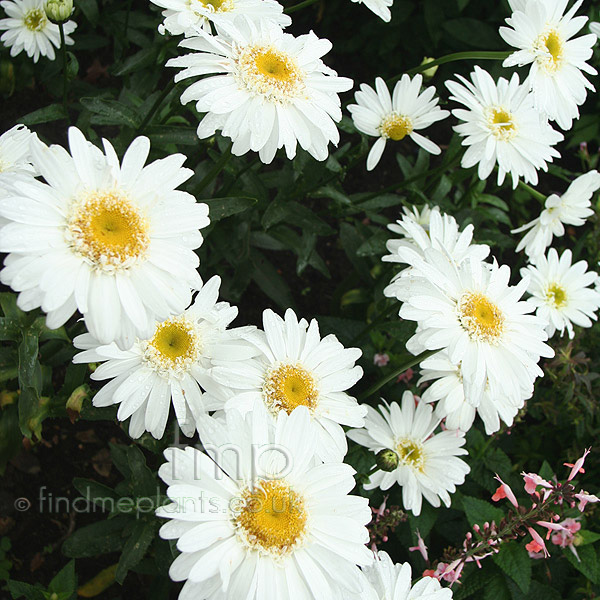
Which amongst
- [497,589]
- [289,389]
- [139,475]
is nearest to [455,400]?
[289,389]

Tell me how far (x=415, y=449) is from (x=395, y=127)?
1.15m

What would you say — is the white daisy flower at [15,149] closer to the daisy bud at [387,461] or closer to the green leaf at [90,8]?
the daisy bud at [387,461]

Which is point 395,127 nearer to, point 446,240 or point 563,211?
point 446,240

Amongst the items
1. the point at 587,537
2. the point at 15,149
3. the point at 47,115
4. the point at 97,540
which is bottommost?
the point at 587,537

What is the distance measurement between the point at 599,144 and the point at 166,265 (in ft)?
11.2

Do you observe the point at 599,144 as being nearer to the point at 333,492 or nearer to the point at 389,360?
the point at 389,360

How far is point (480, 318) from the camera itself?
5.73 feet

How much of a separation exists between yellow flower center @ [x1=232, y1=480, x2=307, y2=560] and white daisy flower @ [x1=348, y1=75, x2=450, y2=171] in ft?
4.61

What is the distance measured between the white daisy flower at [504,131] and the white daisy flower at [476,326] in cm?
64

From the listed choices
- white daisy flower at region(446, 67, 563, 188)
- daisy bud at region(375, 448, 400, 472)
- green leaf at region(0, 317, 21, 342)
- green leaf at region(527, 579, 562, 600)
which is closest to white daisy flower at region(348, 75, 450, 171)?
white daisy flower at region(446, 67, 563, 188)

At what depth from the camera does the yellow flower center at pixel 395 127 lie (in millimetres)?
2459

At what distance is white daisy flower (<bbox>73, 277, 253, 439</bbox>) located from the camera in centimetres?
161

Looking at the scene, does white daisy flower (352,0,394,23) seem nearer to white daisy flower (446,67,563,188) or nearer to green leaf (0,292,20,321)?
white daisy flower (446,67,563,188)

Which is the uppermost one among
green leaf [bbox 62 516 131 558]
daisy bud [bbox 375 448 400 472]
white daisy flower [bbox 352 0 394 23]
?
white daisy flower [bbox 352 0 394 23]
